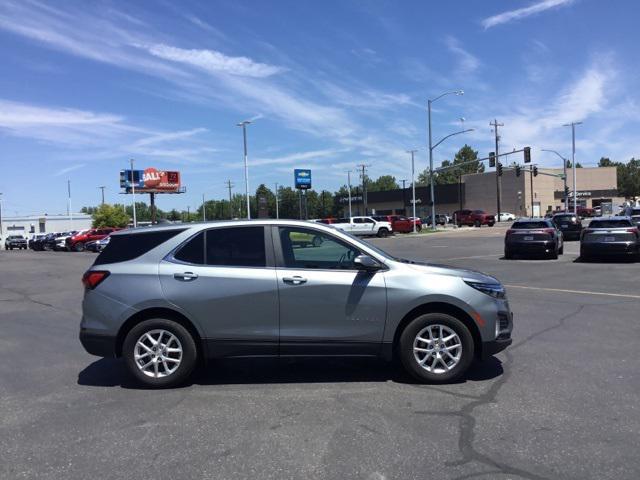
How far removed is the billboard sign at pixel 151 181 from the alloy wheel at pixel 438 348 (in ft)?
248

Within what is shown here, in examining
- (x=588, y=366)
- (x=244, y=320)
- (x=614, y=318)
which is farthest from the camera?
Answer: (x=614, y=318)

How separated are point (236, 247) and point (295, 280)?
2.41 feet

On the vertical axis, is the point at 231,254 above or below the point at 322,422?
above

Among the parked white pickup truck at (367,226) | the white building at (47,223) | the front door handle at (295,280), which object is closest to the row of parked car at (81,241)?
the parked white pickup truck at (367,226)

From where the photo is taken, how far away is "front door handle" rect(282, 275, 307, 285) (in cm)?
552

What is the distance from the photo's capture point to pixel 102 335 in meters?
5.64

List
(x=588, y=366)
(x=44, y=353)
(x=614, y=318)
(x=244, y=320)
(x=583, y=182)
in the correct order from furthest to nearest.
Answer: (x=583, y=182), (x=614, y=318), (x=44, y=353), (x=588, y=366), (x=244, y=320)

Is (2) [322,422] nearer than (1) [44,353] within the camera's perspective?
Yes

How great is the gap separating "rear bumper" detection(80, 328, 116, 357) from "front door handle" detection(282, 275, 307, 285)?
6.04 ft

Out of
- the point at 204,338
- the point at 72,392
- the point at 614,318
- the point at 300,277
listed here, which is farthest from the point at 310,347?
the point at 614,318

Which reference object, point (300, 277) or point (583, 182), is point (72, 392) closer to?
point (300, 277)

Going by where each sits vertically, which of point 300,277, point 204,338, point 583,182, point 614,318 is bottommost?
point 614,318

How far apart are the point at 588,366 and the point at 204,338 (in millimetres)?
4168

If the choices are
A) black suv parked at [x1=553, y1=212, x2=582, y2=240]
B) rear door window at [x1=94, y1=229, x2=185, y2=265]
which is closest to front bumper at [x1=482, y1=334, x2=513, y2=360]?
rear door window at [x1=94, y1=229, x2=185, y2=265]
